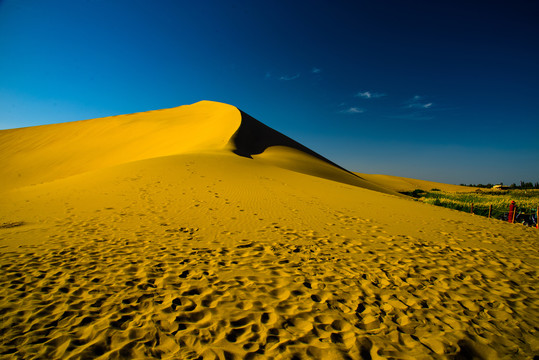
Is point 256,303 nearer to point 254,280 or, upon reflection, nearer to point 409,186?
point 254,280

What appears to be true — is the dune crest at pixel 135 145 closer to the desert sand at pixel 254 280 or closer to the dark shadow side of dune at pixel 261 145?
the dark shadow side of dune at pixel 261 145

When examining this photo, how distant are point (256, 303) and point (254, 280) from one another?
2.21ft

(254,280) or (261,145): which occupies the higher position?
(261,145)

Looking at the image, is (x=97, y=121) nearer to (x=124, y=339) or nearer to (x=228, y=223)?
(x=228, y=223)

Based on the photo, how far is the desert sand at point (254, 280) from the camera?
2.96 m

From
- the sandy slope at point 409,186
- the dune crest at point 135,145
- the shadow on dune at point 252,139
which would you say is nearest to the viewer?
the dune crest at point 135,145

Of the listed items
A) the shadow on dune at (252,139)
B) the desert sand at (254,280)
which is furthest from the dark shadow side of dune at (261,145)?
the desert sand at (254,280)

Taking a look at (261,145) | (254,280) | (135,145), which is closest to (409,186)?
(261,145)

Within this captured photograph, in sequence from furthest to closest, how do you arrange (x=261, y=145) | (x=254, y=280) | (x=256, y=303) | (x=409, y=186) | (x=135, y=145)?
1. (x=409, y=186)
2. (x=135, y=145)
3. (x=261, y=145)
4. (x=254, y=280)
5. (x=256, y=303)

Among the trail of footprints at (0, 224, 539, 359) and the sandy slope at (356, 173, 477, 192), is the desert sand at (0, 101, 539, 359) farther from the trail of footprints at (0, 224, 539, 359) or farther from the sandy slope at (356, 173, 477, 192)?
the sandy slope at (356, 173, 477, 192)

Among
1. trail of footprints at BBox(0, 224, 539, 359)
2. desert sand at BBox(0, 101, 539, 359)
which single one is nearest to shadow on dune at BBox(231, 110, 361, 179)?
desert sand at BBox(0, 101, 539, 359)

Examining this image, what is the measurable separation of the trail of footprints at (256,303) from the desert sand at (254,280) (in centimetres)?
2

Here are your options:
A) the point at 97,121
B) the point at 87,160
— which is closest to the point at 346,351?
the point at 87,160

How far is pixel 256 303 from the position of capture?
3.69 metres
